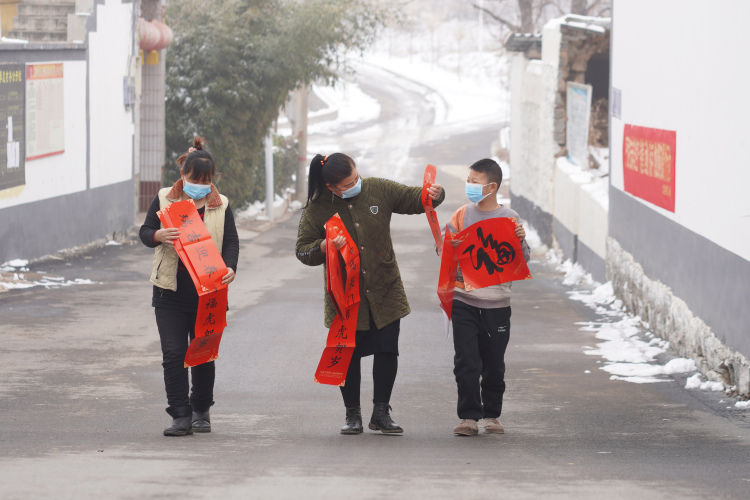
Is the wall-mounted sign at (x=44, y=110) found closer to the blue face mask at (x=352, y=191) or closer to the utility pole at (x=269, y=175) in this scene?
the utility pole at (x=269, y=175)

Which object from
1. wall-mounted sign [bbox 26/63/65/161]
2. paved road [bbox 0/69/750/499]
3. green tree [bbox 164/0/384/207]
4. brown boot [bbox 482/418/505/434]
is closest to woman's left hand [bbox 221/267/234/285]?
paved road [bbox 0/69/750/499]

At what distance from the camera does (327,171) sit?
655 cm

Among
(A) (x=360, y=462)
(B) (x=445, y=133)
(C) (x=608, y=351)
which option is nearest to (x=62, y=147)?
(C) (x=608, y=351)

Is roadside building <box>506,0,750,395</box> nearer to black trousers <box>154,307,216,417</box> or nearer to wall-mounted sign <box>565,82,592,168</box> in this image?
wall-mounted sign <box>565,82,592,168</box>

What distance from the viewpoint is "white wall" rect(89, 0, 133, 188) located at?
63.7 ft

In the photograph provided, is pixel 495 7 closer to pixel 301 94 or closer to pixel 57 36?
pixel 301 94

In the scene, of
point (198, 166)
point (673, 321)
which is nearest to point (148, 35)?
point (673, 321)

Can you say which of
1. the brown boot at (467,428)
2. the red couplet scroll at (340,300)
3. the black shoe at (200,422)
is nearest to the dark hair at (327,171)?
the red couplet scroll at (340,300)

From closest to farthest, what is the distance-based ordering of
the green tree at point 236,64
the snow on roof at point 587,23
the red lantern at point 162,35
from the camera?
1. the snow on roof at point 587,23
2. the red lantern at point 162,35
3. the green tree at point 236,64

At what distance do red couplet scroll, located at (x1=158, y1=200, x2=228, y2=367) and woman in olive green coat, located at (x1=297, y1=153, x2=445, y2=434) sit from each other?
1.56 ft

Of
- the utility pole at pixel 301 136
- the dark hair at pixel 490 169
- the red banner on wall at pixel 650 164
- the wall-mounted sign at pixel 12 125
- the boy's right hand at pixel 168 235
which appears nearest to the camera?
the boy's right hand at pixel 168 235

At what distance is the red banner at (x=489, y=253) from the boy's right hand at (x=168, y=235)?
156cm

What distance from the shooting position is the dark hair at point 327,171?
655cm

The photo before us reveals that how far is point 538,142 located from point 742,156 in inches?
572
